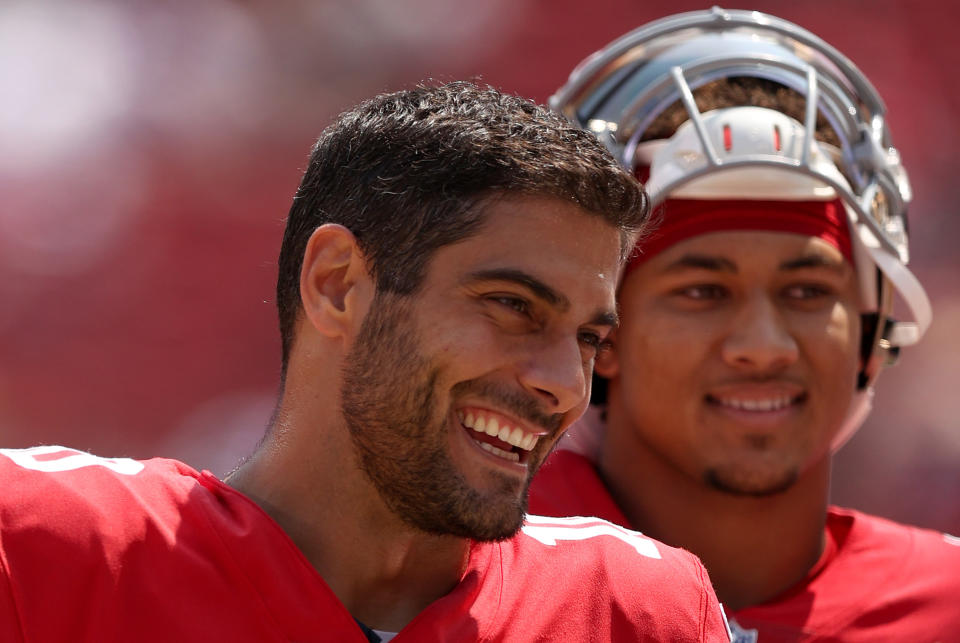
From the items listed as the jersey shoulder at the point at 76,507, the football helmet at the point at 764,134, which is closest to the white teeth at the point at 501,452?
the jersey shoulder at the point at 76,507

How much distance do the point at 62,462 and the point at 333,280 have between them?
1.42ft

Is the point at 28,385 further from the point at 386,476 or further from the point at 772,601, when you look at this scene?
the point at 386,476

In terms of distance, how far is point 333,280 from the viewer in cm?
180

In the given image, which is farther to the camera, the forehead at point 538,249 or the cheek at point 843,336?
the cheek at point 843,336

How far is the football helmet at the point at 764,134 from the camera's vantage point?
8.50 ft

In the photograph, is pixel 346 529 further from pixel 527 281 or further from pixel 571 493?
pixel 571 493

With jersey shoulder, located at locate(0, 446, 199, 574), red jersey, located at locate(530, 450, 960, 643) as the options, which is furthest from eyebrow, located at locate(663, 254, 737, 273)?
jersey shoulder, located at locate(0, 446, 199, 574)

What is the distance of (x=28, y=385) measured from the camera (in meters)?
5.25

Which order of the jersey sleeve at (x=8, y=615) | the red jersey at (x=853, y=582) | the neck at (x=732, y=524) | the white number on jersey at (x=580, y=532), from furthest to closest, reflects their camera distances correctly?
the neck at (x=732, y=524), the red jersey at (x=853, y=582), the white number on jersey at (x=580, y=532), the jersey sleeve at (x=8, y=615)

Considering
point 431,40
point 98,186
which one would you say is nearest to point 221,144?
point 98,186

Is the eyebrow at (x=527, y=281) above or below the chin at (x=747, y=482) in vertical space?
above

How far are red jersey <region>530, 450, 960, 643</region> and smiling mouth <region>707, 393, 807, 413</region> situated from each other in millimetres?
307

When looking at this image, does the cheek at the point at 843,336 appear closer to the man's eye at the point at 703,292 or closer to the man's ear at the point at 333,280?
the man's eye at the point at 703,292

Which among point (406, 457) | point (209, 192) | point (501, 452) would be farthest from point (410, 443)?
point (209, 192)
